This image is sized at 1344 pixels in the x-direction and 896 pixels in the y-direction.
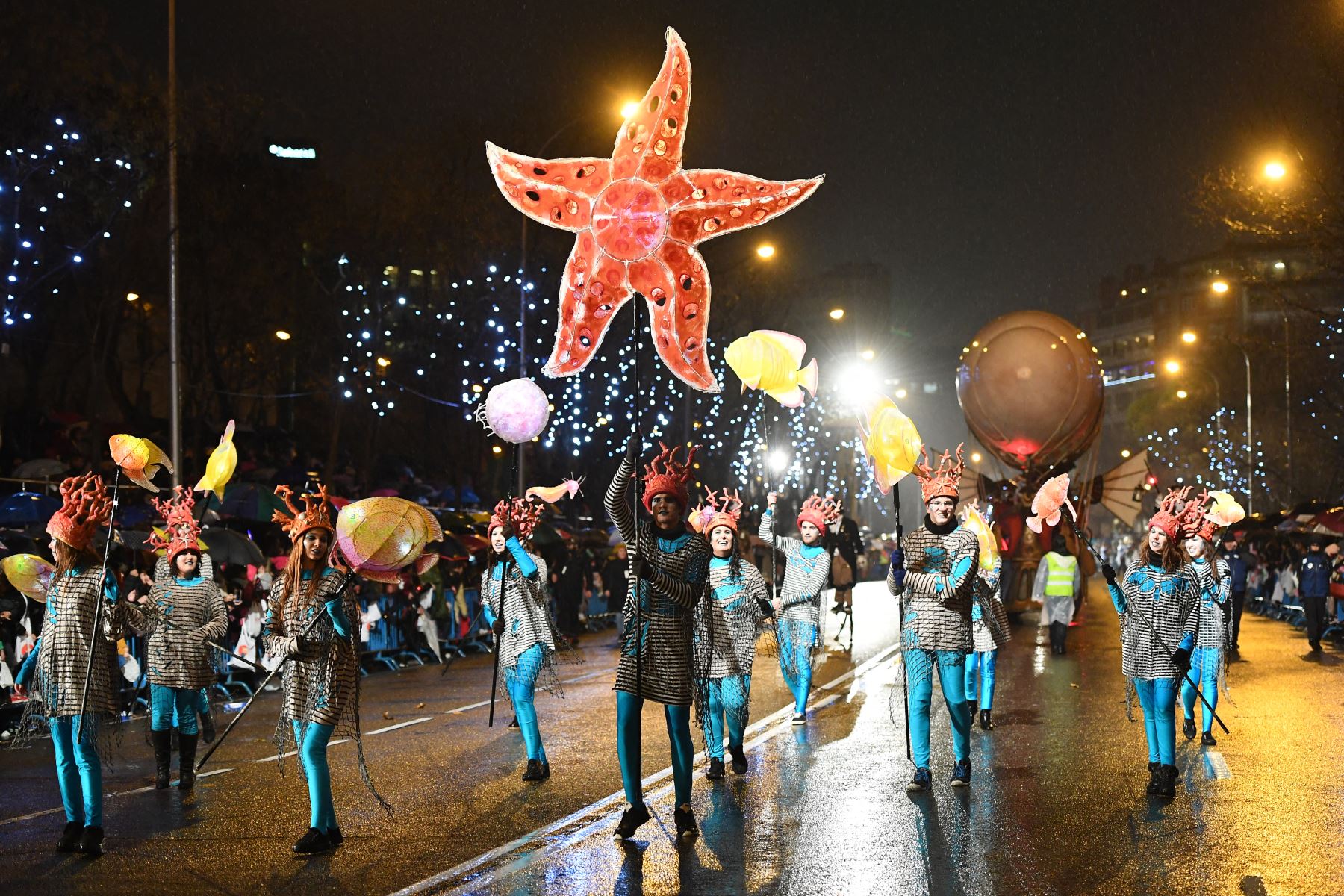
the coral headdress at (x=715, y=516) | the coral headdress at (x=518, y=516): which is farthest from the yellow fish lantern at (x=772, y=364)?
the coral headdress at (x=518, y=516)

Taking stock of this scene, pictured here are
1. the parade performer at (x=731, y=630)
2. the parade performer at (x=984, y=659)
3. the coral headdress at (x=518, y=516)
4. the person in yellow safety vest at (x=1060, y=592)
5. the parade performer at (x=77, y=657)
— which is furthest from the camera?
the person in yellow safety vest at (x=1060, y=592)

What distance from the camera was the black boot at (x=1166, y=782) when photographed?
9.82m

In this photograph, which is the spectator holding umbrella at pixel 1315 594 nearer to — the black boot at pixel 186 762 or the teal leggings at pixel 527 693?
the teal leggings at pixel 527 693

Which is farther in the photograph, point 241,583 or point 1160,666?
point 241,583

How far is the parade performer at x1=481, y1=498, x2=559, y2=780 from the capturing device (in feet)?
36.1

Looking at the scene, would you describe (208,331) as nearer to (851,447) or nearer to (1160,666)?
Result: (1160,666)

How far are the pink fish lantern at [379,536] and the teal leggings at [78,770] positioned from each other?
1.69 meters

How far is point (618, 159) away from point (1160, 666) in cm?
464

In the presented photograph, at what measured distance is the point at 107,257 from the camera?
2811 centimetres

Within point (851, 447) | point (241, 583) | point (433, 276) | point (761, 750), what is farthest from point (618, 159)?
point (851, 447)

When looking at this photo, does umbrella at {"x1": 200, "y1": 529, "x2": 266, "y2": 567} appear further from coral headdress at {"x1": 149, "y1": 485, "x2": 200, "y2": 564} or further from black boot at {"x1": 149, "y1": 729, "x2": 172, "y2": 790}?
black boot at {"x1": 149, "y1": 729, "x2": 172, "y2": 790}

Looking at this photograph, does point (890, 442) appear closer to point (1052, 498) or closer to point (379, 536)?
point (1052, 498)

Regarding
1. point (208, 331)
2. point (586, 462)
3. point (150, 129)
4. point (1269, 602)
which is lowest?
point (1269, 602)

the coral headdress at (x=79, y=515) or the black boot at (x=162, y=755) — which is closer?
the coral headdress at (x=79, y=515)
